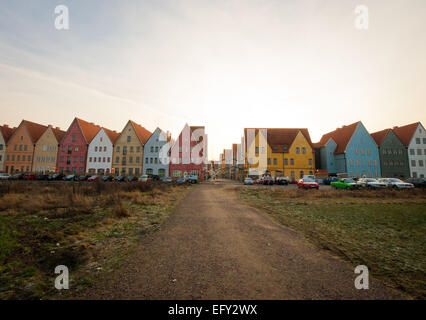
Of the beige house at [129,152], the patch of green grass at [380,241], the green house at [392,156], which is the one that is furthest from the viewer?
the beige house at [129,152]

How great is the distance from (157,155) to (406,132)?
7039 cm

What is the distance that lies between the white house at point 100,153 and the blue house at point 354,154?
61641mm

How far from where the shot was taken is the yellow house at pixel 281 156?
48125mm

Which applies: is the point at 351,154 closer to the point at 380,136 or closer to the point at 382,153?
the point at 382,153

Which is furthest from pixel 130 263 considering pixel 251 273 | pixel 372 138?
pixel 372 138

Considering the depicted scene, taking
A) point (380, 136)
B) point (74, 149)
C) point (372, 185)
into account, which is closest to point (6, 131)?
point (74, 149)

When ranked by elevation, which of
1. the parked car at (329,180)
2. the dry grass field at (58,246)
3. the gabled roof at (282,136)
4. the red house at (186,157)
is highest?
the gabled roof at (282,136)

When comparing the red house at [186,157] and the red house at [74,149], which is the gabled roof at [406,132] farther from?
the red house at [74,149]

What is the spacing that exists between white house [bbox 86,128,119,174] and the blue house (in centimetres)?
6164

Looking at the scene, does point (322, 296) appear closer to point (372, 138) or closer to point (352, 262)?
point (352, 262)

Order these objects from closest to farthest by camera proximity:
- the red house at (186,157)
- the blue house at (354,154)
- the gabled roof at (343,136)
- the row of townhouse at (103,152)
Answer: the blue house at (354,154) < the gabled roof at (343,136) < the red house at (186,157) < the row of townhouse at (103,152)

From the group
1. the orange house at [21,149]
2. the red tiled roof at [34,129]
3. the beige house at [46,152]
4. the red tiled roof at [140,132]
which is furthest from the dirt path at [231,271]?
the red tiled roof at [34,129]

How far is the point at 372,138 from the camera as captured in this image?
49.9 m

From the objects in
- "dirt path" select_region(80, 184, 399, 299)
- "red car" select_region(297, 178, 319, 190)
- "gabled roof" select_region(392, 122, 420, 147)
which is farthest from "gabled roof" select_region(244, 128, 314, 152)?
"dirt path" select_region(80, 184, 399, 299)
